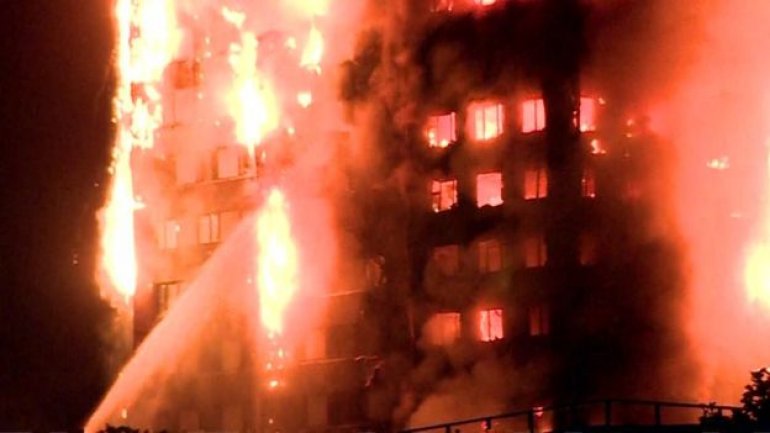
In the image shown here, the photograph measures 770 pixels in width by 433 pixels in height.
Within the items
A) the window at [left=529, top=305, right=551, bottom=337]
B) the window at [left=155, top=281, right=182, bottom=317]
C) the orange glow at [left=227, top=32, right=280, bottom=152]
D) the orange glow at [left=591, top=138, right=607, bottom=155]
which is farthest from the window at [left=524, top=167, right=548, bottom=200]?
the window at [left=155, top=281, right=182, bottom=317]


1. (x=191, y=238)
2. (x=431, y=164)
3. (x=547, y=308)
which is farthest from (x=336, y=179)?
(x=191, y=238)

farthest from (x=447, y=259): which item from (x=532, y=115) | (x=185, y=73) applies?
(x=185, y=73)

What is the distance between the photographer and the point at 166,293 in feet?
209

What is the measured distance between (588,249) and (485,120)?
5.85 meters

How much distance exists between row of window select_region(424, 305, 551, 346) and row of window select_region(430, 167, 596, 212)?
3777 millimetres

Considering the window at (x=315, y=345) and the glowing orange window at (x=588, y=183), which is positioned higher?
the glowing orange window at (x=588, y=183)

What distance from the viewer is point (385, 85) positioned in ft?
167

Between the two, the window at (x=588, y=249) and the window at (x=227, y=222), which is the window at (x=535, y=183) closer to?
the window at (x=588, y=249)

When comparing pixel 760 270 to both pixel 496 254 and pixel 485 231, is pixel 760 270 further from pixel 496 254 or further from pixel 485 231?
pixel 485 231

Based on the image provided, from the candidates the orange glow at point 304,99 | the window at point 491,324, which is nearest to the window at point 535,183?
the window at point 491,324

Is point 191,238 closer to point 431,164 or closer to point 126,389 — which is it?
point 126,389

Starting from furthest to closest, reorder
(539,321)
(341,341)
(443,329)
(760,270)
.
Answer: (341,341) → (443,329) → (539,321) → (760,270)

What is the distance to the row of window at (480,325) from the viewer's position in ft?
163

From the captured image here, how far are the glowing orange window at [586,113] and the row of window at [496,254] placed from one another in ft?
11.9
